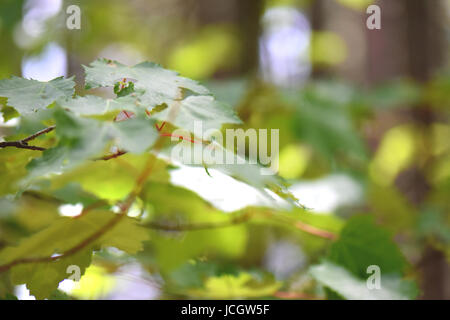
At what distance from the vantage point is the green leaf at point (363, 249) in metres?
0.62

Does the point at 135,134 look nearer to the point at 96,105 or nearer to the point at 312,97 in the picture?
the point at 96,105

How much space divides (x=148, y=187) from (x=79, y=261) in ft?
0.84

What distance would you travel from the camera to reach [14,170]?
459 mm

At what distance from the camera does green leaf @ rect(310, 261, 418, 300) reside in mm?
508

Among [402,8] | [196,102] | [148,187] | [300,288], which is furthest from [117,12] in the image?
[196,102]

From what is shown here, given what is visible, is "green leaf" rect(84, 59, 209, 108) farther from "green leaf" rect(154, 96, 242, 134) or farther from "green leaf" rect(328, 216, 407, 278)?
"green leaf" rect(328, 216, 407, 278)

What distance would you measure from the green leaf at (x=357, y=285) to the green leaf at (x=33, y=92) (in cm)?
35

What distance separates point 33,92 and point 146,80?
0.10 meters

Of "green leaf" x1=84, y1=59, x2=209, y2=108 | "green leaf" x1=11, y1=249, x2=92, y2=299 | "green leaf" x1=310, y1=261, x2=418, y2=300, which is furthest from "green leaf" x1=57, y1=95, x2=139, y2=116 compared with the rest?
"green leaf" x1=310, y1=261, x2=418, y2=300

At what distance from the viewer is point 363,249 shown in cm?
63

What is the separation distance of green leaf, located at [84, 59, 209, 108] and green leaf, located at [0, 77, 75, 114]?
0.08 feet

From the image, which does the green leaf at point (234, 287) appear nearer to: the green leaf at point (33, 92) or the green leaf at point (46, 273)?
the green leaf at point (46, 273)

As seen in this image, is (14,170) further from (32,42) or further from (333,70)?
(333,70)
